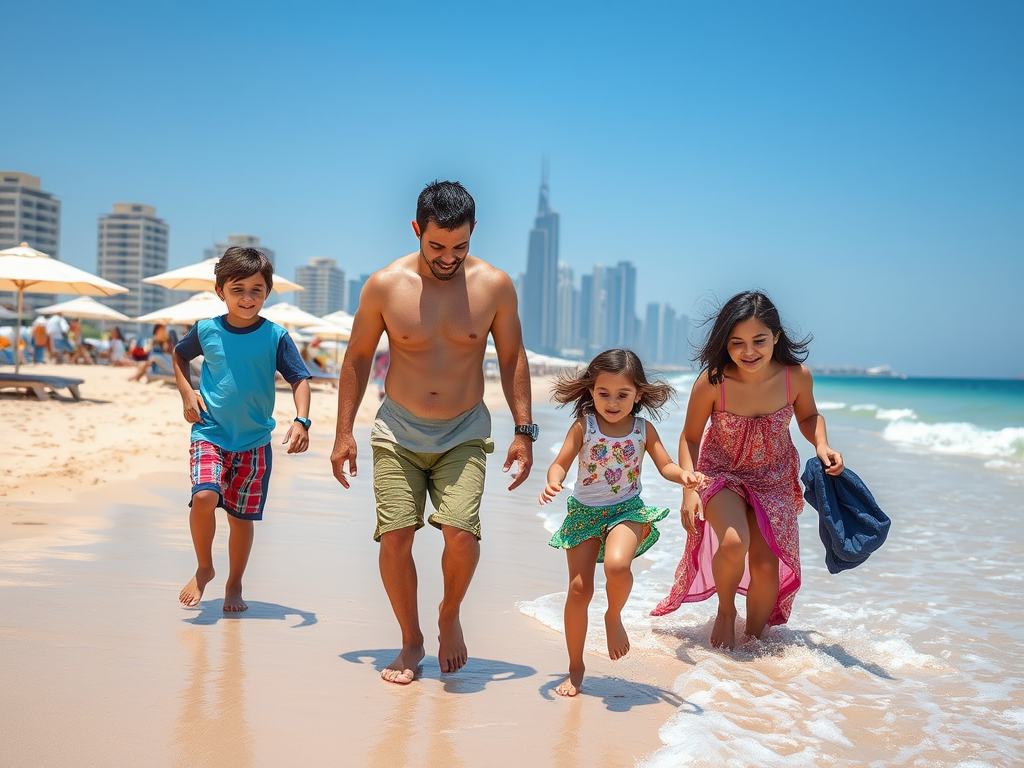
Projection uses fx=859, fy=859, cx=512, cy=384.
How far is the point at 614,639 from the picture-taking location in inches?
129

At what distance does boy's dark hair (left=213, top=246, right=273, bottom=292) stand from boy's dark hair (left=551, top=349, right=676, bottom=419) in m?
1.50

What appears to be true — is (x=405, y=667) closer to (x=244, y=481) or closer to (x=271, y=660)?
(x=271, y=660)

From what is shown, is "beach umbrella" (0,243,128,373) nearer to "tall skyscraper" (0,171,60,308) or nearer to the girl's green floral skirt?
the girl's green floral skirt

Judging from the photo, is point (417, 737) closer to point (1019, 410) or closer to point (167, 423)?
point (167, 423)

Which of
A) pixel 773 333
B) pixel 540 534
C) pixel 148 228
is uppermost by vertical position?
pixel 148 228

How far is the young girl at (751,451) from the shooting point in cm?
410

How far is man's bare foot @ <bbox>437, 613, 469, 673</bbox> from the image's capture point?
3453 mm

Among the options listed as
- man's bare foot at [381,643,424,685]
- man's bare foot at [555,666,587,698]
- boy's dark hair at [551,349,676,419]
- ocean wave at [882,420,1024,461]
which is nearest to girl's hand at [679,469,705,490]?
boy's dark hair at [551,349,676,419]

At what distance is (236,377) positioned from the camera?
157 inches

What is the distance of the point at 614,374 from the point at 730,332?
2.97 ft

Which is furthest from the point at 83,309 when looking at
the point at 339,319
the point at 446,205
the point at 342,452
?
the point at 446,205

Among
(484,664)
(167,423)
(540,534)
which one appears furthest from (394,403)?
(167,423)

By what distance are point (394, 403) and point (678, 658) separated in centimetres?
181

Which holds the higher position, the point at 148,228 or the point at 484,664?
the point at 148,228
